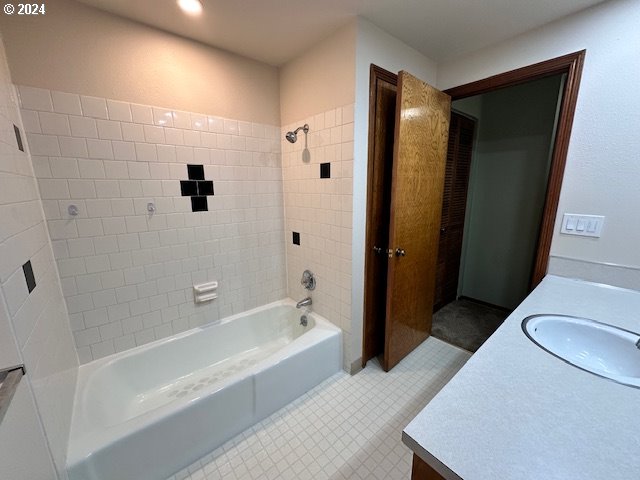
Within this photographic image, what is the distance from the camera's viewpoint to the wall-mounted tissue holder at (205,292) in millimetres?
1851

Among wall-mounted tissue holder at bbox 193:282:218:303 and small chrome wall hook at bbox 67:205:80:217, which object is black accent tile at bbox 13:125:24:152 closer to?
small chrome wall hook at bbox 67:205:80:217

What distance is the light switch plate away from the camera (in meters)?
1.39

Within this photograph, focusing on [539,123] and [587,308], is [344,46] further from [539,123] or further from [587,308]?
[539,123]

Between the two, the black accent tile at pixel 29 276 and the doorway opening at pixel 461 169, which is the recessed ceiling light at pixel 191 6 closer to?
the doorway opening at pixel 461 169

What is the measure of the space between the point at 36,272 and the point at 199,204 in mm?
898

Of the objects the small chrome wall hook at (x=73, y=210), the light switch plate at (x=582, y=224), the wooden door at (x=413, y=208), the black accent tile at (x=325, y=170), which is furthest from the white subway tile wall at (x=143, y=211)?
the light switch plate at (x=582, y=224)

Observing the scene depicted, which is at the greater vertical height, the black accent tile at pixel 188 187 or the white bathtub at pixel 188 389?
the black accent tile at pixel 188 187

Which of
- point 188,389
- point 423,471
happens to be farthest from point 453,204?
point 188,389

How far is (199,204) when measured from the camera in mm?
1797

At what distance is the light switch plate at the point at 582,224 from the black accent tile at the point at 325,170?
56.3 inches

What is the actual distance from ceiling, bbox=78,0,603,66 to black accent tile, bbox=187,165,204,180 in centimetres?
79

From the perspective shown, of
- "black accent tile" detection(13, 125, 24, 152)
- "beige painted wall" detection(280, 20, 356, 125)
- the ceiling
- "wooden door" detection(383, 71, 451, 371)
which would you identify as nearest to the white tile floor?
"wooden door" detection(383, 71, 451, 371)

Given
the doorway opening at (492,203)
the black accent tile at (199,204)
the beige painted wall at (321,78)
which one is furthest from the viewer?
the doorway opening at (492,203)

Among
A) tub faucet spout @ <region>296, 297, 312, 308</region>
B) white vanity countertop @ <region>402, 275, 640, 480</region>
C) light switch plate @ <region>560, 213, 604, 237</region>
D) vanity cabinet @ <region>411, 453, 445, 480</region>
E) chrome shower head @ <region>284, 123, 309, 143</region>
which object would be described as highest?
chrome shower head @ <region>284, 123, 309, 143</region>
